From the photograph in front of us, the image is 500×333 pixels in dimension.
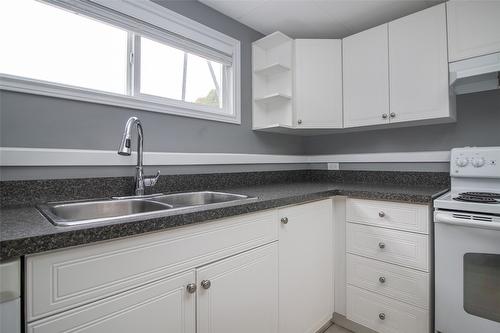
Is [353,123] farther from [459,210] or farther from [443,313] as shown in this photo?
[443,313]

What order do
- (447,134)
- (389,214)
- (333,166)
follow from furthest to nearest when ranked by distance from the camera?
(333,166), (447,134), (389,214)

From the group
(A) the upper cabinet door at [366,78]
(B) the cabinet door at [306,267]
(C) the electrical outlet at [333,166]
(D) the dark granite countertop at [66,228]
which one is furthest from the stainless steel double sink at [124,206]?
(C) the electrical outlet at [333,166]

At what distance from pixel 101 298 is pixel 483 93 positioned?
2.39 meters

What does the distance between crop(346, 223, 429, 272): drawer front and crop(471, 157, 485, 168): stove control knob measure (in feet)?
1.99

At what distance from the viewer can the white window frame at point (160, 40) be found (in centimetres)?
120

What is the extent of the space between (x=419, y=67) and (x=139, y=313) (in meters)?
2.08

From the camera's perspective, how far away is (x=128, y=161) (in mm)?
1403

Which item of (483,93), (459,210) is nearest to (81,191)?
(459,210)

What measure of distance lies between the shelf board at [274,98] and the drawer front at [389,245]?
1079 millimetres

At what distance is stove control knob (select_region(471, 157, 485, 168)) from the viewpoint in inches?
60.1

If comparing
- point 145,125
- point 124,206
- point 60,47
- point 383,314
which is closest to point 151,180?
point 124,206

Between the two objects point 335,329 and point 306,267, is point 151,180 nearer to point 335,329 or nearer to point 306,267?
point 306,267

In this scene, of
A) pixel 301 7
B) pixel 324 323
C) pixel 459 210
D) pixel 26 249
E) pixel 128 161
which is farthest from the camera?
pixel 301 7

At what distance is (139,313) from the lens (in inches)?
31.6
